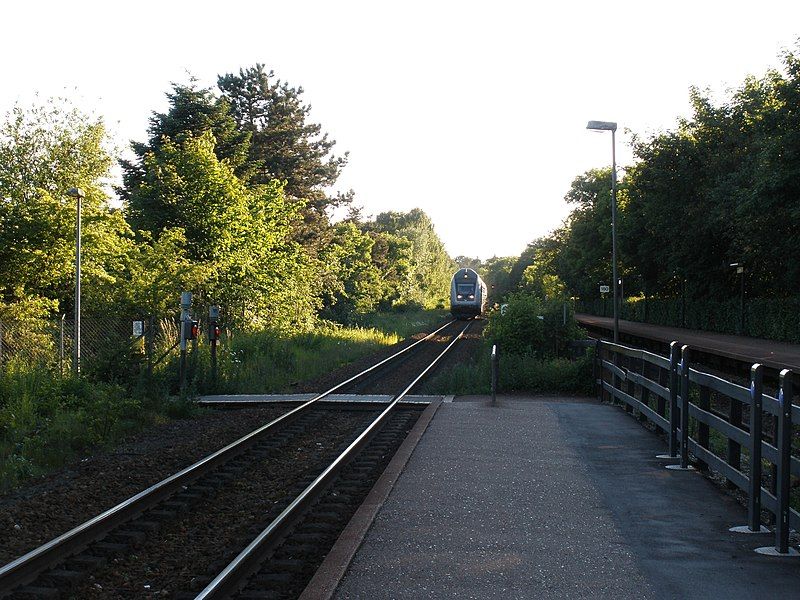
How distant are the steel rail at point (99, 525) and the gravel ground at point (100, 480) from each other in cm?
33

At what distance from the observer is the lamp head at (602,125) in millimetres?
25234

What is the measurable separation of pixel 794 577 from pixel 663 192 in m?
40.3

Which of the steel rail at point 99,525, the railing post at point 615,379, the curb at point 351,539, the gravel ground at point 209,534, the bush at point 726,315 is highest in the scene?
the bush at point 726,315

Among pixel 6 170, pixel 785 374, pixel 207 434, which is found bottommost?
pixel 207 434

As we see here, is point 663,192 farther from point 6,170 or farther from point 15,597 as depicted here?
point 15,597

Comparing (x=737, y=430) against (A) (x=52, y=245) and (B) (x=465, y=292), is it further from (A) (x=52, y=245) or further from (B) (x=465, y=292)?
(B) (x=465, y=292)

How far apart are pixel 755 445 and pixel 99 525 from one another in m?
5.35

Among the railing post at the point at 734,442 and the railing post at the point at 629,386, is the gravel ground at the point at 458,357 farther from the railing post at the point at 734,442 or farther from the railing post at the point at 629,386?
the railing post at the point at 734,442

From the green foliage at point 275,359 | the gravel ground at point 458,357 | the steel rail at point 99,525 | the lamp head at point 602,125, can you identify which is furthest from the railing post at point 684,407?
the lamp head at point 602,125

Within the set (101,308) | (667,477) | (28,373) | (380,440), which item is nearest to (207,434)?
(380,440)

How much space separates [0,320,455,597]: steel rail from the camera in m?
5.95

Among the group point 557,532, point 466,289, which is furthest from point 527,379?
point 466,289

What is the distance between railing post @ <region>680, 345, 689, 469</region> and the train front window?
55109 mm

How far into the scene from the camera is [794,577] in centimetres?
566
